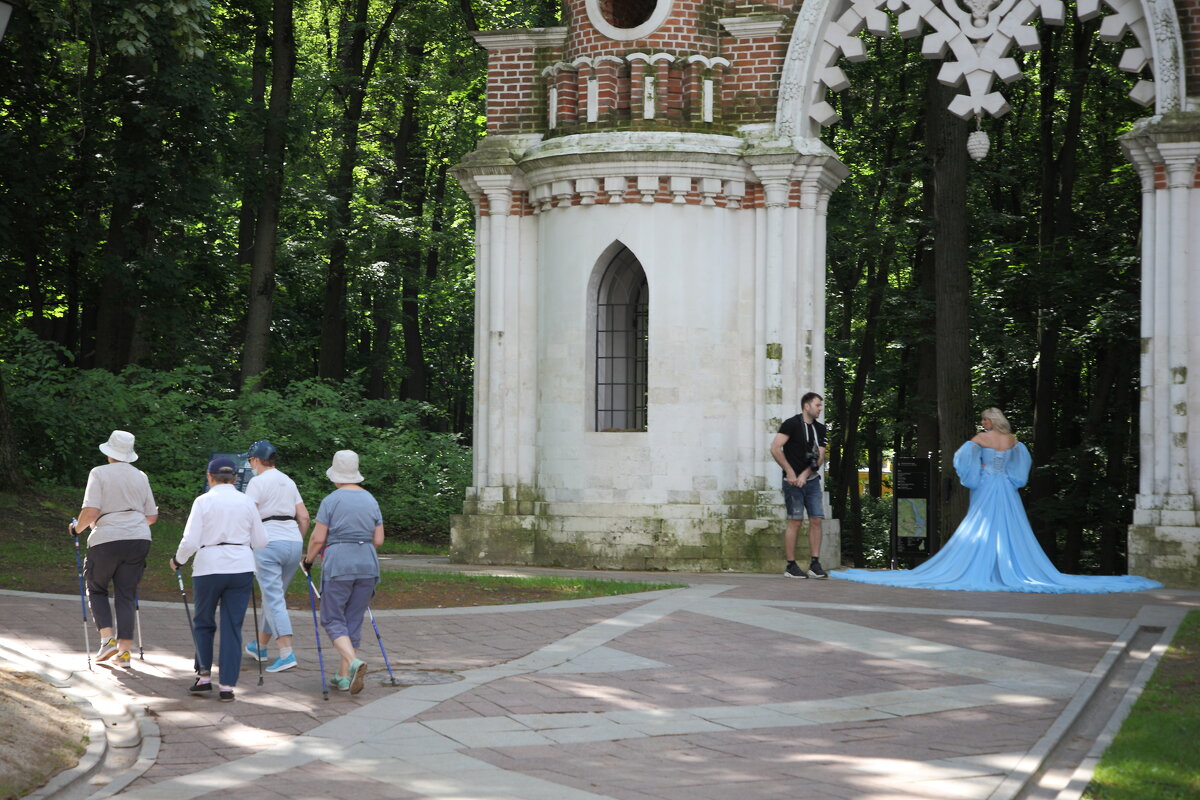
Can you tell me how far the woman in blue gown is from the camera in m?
14.3

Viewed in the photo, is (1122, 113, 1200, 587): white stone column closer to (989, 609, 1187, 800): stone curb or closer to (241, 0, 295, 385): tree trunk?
(989, 609, 1187, 800): stone curb

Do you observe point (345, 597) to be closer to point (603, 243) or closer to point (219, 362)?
point (603, 243)

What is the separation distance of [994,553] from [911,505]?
144 inches

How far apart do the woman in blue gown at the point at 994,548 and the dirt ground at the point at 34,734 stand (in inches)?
350

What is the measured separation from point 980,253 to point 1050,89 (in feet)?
10.0

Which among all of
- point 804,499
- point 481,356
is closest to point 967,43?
point 804,499

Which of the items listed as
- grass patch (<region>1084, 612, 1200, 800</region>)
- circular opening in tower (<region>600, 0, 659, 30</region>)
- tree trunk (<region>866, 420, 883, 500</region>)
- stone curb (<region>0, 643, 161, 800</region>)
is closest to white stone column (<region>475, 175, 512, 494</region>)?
circular opening in tower (<region>600, 0, 659, 30</region>)

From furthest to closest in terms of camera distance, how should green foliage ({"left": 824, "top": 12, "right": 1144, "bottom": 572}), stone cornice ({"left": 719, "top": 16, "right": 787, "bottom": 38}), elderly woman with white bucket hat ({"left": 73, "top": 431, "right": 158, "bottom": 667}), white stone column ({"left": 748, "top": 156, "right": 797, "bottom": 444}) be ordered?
green foliage ({"left": 824, "top": 12, "right": 1144, "bottom": 572}), stone cornice ({"left": 719, "top": 16, "right": 787, "bottom": 38}), white stone column ({"left": 748, "top": 156, "right": 797, "bottom": 444}), elderly woman with white bucket hat ({"left": 73, "top": 431, "right": 158, "bottom": 667})

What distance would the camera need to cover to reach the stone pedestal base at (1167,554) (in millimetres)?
14469

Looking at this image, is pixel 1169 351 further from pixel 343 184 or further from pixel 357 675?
pixel 343 184

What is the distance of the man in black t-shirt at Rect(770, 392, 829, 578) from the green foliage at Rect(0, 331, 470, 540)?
28.0ft

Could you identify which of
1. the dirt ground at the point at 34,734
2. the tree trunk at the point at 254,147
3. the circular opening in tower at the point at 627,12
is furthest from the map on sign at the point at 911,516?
the tree trunk at the point at 254,147

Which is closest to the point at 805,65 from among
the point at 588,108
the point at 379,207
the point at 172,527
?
the point at 588,108

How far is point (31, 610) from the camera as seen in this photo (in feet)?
36.8
